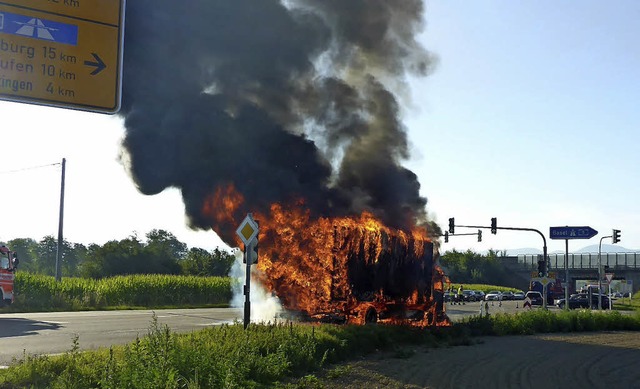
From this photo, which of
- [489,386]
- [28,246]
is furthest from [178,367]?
[28,246]

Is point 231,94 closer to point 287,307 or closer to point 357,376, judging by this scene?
point 287,307

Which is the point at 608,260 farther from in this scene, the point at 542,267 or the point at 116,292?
the point at 116,292

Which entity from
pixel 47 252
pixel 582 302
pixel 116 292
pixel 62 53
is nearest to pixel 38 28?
pixel 62 53

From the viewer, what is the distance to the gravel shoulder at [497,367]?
11727 mm

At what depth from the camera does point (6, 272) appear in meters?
28.6

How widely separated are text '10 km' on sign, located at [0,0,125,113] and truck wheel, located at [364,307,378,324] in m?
14.0

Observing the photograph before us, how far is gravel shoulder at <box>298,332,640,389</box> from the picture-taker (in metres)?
11.7

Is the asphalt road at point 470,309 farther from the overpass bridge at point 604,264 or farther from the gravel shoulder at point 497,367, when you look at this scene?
the overpass bridge at point 604,264

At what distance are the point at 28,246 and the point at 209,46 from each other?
6619 cm

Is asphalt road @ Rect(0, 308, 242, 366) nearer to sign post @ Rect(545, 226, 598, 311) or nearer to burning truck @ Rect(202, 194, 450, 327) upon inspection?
burning truck @ Rect(202, 194, 450, 327)

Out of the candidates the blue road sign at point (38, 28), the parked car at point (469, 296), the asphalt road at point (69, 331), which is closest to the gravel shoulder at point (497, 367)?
the asphalt road at point (69, 331)

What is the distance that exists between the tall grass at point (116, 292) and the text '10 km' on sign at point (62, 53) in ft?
90.4

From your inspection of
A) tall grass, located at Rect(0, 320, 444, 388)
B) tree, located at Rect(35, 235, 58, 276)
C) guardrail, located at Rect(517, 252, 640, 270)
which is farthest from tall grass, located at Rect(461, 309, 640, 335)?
guardrail, located at Rect(517, 252, 640, 270)

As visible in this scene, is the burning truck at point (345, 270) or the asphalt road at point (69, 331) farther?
the burning truck at point (345, 270)
